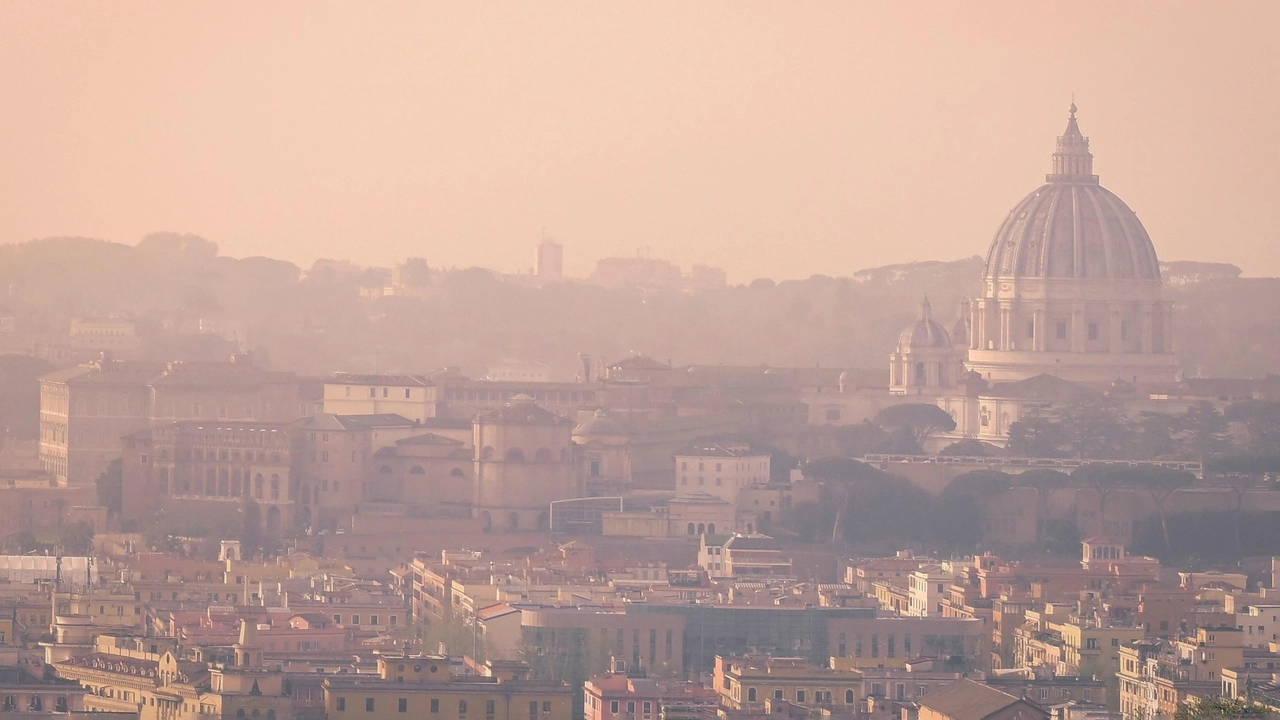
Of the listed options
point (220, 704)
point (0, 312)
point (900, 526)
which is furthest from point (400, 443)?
point (0, 312)

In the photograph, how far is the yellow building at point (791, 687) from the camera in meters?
47.5

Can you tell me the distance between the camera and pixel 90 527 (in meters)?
72.8

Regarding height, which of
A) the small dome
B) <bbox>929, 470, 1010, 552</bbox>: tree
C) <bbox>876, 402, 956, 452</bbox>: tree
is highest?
<bbox>876, 402, 956, 452</bbox>: tree

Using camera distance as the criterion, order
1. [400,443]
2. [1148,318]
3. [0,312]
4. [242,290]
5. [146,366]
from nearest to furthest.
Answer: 1. [400,443]
2. [146,366]
3. [1148,318]
4. [0,312]
5. [242,290]

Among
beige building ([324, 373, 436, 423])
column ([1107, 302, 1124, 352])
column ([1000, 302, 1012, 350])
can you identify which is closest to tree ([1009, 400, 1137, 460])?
column ([1107, 302, 1124, 352])

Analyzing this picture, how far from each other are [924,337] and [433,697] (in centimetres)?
4918

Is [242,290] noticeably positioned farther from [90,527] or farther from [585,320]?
[90,527]

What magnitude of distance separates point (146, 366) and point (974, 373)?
1660cm

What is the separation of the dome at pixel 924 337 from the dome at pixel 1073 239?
12.4 ft

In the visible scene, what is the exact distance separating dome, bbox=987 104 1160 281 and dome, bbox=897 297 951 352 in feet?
12.4

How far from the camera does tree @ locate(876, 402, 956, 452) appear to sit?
8731 cm

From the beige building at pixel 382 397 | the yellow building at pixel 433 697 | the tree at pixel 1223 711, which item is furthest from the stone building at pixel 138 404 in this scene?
the tree at pixel 1223 711

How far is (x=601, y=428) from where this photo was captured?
262ft

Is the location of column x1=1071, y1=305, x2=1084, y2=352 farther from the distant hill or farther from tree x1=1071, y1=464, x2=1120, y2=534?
tree x1=1071, y1=464, x2=1120, y2=534
